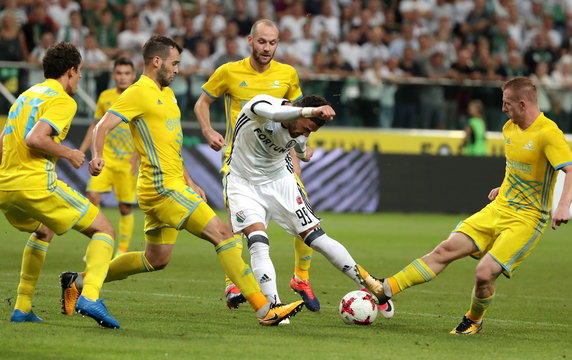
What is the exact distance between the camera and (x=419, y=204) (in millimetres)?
21156

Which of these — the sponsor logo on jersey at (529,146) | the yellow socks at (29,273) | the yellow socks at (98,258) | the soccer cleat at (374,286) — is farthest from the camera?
the soccer cleat at (374,286)

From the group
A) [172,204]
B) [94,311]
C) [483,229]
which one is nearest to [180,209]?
[172,204]

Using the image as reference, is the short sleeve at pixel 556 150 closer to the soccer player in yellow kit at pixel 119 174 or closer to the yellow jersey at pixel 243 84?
the yellow jersey at pixel 243 84

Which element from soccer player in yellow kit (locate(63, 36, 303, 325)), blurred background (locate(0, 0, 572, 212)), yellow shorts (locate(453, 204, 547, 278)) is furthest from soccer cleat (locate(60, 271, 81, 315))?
blurred background (locate(0, 0, 572, 212))

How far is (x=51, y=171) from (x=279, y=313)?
6.33 ft

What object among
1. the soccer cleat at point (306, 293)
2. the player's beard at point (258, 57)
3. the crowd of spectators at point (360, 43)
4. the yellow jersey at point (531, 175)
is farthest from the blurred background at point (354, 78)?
the yellow jersey at point (531, 175)

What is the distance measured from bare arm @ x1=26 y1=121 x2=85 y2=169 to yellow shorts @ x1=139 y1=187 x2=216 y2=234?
3.48ft

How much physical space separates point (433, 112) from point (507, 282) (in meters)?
10.2

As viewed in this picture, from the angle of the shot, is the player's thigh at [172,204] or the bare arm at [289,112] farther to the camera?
the player's thigh at [172,204]

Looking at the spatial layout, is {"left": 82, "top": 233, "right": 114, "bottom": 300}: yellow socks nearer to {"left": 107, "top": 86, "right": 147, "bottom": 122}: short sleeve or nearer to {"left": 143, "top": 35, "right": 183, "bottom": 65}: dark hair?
{"left": 107, "top": 86, "right": 147, "bottom": 122}: short sleeve

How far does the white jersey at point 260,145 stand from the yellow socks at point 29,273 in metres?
1.71

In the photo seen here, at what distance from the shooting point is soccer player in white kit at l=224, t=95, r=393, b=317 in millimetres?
7703

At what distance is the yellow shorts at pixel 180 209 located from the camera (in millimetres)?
7562

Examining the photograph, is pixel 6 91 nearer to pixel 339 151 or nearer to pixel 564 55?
pixel 339 151
